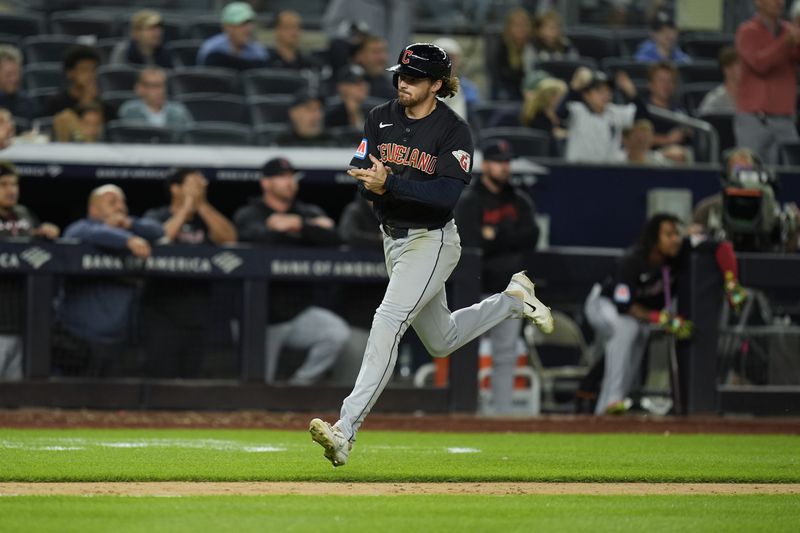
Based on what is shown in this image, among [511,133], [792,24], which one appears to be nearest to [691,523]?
[511,133]

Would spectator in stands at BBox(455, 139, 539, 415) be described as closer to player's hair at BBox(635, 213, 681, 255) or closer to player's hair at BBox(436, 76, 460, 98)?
player's hair at BBox(635, 213, 681, 255)

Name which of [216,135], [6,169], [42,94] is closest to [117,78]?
[42,94]

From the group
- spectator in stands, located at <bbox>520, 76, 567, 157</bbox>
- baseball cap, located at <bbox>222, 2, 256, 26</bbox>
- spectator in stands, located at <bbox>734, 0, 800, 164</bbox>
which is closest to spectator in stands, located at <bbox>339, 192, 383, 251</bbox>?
spectator in stands, located at <bbox>520, 76, 567, 157</bbox>

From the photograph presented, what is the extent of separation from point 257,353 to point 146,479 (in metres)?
4.41

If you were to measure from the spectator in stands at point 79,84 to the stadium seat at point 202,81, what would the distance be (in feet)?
3.28

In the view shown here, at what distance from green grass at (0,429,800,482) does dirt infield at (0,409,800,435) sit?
1.56ft

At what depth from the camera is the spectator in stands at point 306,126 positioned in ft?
40.8

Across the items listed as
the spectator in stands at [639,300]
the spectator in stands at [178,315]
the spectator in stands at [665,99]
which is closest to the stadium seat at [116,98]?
the spectator in stands at [178,315]

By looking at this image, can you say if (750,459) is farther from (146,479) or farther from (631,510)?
(146,479)

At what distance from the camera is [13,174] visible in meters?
10.7

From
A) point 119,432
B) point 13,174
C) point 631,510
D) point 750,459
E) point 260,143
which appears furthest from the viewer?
point 260,143

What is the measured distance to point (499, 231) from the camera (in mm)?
11445

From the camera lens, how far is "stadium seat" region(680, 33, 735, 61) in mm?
16688

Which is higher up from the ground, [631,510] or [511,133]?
[511,133]
